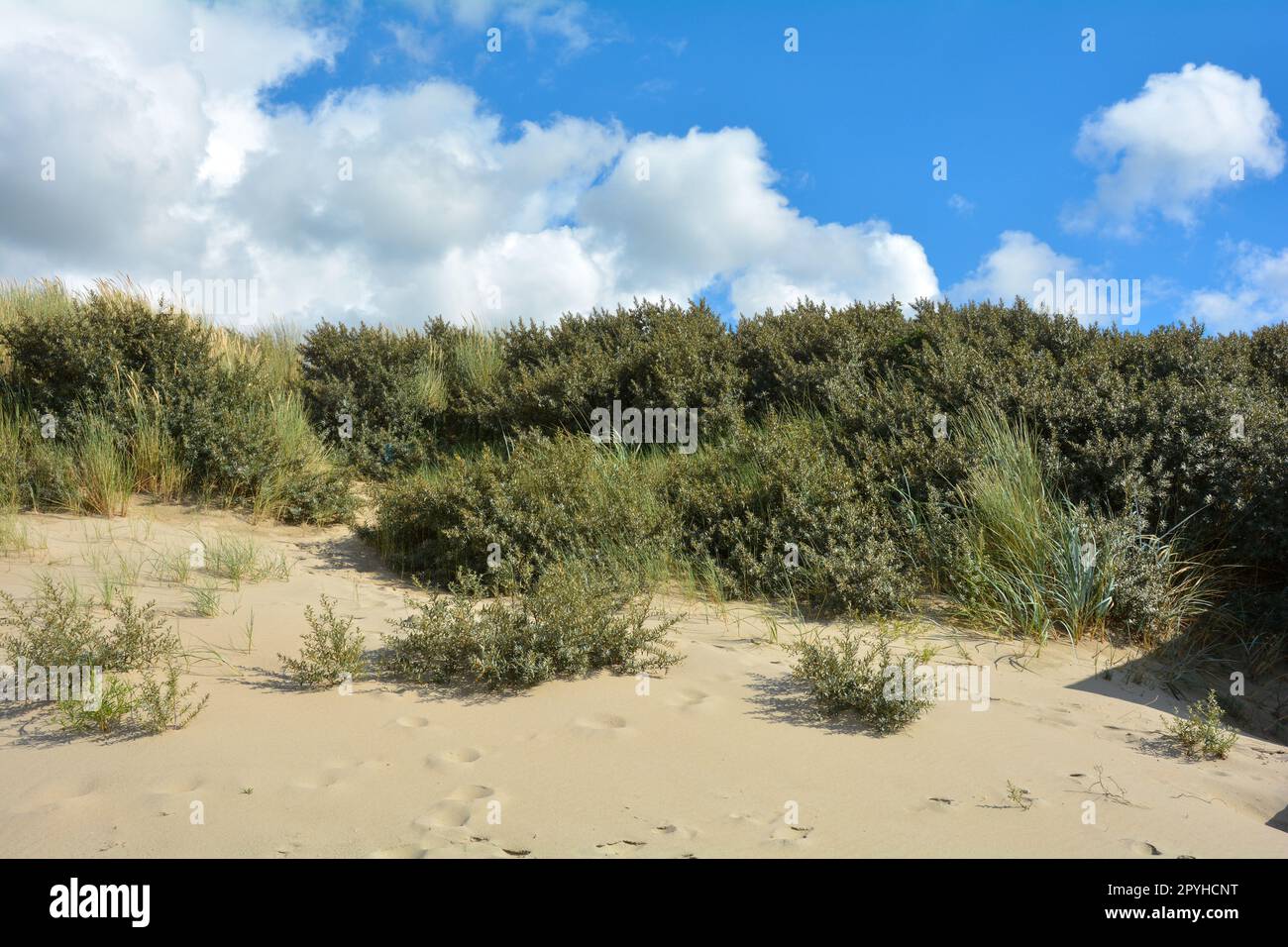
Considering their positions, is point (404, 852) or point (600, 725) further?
point (600, 725)

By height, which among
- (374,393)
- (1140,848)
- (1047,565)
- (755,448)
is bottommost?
(1140,848)

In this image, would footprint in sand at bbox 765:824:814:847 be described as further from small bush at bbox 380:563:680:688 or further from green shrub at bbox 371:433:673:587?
green shrub at bbox 371:433:673:587

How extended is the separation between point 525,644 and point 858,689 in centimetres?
197

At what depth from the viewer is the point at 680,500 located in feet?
27.7

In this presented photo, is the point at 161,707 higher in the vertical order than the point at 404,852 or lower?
higher

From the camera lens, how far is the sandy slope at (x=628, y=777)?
3.62 meters

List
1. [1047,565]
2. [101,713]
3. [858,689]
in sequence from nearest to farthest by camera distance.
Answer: [101,713] < [858,689] < [1047,565]

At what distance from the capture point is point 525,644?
539 cm

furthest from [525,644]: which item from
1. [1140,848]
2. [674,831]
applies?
[1140,848]

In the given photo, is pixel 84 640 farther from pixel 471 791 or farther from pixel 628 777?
pixel 628 777

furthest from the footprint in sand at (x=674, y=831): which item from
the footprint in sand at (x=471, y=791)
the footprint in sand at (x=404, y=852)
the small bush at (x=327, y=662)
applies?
the small bush at (x=327, y=662)

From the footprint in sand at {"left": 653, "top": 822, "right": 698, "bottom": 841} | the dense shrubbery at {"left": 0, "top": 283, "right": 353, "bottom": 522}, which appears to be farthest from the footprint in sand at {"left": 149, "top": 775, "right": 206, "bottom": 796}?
the dense shrubbery at {"left": 0, "top": 283, "right": 353, "bottom": 522}

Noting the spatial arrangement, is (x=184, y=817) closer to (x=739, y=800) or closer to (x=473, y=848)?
(x=473, y=848)

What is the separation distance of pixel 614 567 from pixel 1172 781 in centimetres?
408
